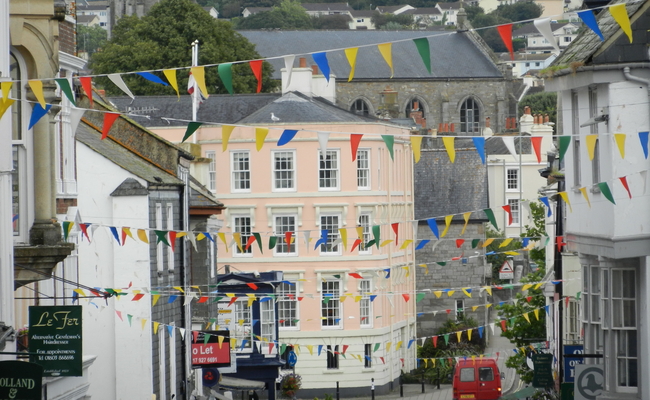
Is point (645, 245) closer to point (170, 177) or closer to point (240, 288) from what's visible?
point (170, 177)

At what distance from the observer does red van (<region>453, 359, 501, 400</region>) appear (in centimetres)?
3538

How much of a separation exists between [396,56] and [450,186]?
4572 centimetres

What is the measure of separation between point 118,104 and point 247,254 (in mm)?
10040

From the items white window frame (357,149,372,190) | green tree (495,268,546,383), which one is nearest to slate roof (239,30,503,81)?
white window frame (357,149,372,190)

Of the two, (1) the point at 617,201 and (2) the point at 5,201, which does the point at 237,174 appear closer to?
(1) the point at 617,201

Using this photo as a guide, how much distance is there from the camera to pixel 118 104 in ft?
161

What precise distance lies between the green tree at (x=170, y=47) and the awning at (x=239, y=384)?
3070 cm

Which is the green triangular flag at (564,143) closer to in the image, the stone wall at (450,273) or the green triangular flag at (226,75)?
the green triangular flag at (226,75)

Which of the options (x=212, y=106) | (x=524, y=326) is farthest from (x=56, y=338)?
(x=212, y=106)

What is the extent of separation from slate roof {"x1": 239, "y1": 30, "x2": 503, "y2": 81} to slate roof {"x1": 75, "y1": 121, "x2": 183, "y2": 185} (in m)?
63.6

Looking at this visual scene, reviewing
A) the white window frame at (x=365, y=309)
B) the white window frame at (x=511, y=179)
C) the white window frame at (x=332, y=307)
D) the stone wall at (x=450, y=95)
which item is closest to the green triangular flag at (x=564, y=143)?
the white window frame at (x=332, y=307)

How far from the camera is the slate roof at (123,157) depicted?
990 inches

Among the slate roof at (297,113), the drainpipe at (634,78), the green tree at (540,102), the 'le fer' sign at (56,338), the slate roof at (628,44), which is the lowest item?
the 'le fer' sign at (56,338)

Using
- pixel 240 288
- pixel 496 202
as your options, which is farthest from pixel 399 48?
→ pixel 240 288
